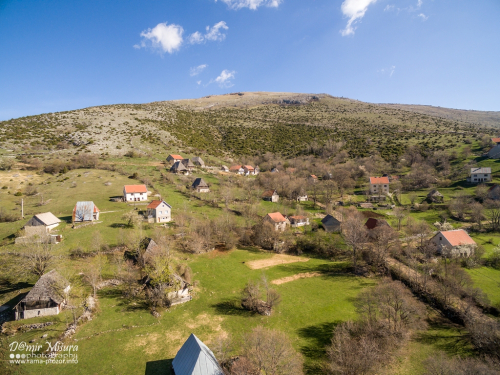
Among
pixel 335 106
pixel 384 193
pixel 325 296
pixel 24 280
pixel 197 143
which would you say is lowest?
pixel 325 296

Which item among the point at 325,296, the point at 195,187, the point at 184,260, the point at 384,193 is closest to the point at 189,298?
the point at 184,260

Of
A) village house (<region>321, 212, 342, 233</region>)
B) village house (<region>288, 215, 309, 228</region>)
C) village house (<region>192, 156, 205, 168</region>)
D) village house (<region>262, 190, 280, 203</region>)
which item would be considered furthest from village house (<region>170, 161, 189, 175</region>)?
village house (<region>321, 212, 342, 233</region>)

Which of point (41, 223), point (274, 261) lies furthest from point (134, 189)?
point (274, 261)

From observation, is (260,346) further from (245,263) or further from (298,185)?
(298,185)

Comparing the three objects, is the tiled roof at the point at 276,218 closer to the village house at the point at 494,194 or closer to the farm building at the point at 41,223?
the farm building at the point at 41,223

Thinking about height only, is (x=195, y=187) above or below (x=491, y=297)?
above

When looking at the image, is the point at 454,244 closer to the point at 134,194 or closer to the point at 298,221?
the point at 298,221
